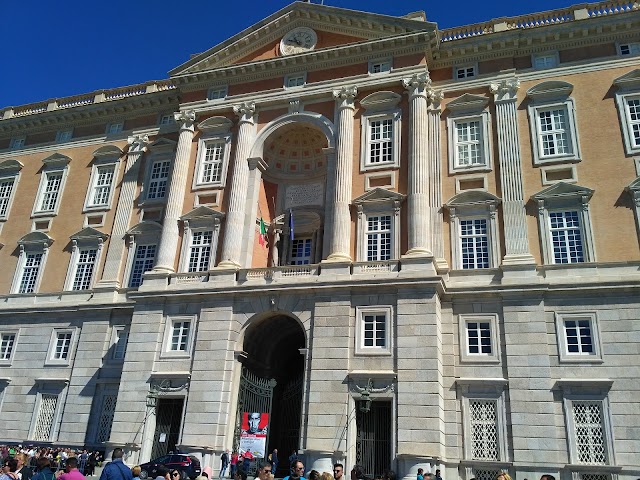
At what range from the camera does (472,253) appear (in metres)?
29.2

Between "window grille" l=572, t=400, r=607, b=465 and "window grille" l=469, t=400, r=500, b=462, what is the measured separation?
10.7 ft

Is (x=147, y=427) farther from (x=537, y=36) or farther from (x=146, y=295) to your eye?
(x=537, y=36)

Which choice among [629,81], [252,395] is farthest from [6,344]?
[629,81]

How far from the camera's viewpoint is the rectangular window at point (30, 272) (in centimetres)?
3769

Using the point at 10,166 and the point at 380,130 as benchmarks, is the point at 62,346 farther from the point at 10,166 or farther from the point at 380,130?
the point at 380,130

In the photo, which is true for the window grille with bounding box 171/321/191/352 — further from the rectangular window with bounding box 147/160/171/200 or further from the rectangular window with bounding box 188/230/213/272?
the rectangular window with bounding box 147/160/171/200

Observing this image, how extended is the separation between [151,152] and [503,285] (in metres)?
24.0

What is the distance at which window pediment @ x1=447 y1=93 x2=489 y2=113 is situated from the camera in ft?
104

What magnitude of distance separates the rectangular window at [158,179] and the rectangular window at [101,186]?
3.16 m

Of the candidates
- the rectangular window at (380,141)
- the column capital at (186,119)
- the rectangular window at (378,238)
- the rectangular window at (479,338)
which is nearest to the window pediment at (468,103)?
the rectangular window at (380,141)

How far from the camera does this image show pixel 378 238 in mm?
30125

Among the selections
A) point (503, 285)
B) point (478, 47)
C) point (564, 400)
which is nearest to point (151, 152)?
point (478, 47)

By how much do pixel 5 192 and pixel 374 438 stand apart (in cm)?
3221

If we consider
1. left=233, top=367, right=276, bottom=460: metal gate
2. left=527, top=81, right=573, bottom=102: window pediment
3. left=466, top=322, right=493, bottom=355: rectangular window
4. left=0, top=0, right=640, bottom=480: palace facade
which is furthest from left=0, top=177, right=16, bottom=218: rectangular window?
left=527, top=81, right=573, bottom=102: window pediment
